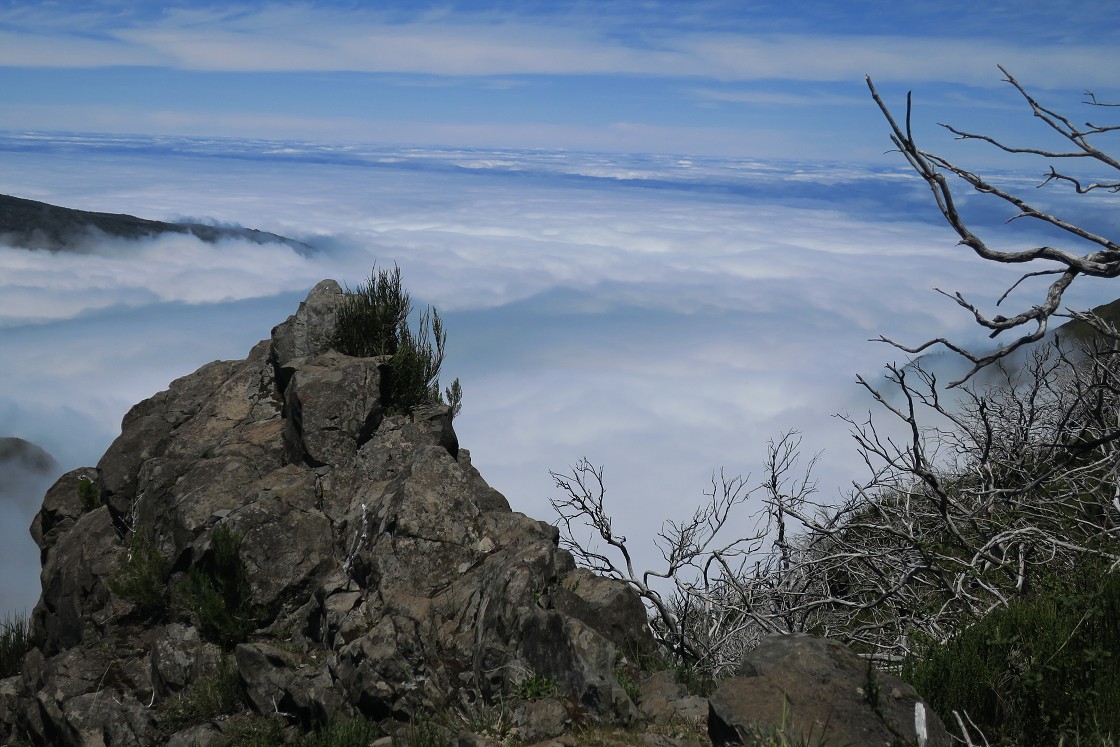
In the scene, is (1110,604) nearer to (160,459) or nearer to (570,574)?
(570,574)

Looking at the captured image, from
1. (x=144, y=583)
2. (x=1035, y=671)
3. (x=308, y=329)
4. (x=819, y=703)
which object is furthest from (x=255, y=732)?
(x=1035, y=671)

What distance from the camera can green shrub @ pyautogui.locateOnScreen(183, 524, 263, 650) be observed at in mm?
7805

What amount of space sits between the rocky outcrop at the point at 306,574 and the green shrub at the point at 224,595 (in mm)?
36

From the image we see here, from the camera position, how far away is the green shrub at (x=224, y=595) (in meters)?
7.80

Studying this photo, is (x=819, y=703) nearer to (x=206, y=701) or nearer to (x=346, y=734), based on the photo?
(x=346, y=734)

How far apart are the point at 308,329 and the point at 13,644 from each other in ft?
20.4

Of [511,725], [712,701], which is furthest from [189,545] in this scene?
[712,701]

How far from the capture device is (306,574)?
8.10 metres

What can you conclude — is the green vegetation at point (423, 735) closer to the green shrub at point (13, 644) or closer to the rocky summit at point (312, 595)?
the rocky summit at point (312, 595)

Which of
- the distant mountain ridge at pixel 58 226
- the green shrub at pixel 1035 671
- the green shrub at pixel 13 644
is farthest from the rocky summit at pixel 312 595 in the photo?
the distant mountain ridge at pixel 58 226

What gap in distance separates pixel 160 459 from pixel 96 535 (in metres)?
1.17

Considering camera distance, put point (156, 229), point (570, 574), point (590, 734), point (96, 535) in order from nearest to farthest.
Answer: point (590, 734), point (570, 574), point (96, 535), point (156, 229)

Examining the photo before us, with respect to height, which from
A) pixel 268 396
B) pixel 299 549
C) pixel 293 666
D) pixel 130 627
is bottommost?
pixel 130 627

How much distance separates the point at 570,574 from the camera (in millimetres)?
7137
